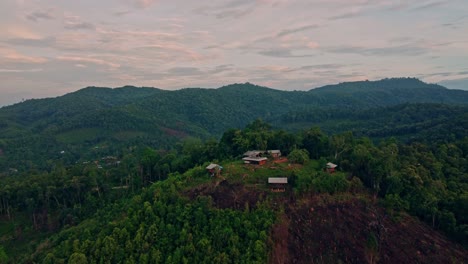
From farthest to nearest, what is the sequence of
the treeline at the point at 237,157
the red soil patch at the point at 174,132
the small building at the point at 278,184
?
1. the red soil patch at the point at 174,132
2. the small building at the point at 278,184
3. the treeline at the point at 237,157

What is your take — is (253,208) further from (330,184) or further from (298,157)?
(298,157)

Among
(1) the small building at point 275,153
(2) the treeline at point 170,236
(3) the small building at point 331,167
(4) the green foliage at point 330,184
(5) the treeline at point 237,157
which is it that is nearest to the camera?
(2) the treeline at point 170,236

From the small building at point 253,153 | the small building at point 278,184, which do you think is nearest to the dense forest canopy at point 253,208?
the small building at point 278,184

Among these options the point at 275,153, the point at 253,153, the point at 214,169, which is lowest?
the point at 214,169

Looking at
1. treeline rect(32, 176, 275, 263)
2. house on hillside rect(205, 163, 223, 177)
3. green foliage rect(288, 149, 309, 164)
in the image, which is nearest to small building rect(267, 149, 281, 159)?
green foliage rect(288, 149, 309, 164)

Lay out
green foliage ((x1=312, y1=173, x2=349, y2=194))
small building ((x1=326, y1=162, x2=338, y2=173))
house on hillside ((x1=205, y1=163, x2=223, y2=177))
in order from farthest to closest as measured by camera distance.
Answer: small building ((x1=326, y1=162, x2=338, y2=173))
house on hillside ((x1=205, y1=163, x2=223, y2=177))
green foliage ((x1=312, y1=173, x2=349, y2=194))

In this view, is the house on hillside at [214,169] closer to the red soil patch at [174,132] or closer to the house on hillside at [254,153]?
the house on hillside at [254,153]

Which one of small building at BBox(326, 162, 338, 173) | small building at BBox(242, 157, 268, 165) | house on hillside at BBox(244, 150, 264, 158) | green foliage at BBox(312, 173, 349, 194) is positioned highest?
house on hillside at BBox(244, 150, 264, 158)

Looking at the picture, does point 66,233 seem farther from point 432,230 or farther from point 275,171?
point 432,230

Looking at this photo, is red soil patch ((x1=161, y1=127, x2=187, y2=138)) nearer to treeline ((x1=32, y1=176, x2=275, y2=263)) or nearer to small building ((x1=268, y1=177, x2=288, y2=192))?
treeline ((x1=32, y1=176, x2=275, y2=263))

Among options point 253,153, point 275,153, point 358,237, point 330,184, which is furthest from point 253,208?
point 275,153
